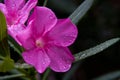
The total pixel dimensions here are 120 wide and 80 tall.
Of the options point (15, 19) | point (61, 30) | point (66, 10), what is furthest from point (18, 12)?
point (66, 10)

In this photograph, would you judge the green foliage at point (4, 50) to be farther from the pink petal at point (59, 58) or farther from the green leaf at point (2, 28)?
the pink petal at point (59, 58)

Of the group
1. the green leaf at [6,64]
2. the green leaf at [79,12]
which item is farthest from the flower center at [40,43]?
the green leaf at [79,12]

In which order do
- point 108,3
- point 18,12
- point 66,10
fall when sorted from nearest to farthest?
point 18,12 → point 66,10 → point 108,3

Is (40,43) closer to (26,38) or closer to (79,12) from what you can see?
(26,38)

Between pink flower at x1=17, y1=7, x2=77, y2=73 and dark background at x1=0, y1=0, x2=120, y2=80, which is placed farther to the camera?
dark background at x1=0, y1=0, x2=120, y2=80

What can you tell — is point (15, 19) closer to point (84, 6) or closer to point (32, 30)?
point (32, 30)

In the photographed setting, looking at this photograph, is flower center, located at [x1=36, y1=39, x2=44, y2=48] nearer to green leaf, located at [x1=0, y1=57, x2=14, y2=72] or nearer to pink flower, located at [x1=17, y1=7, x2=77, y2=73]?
pink flower, located at [x1=17, y1=7, x2=77, y2=73]

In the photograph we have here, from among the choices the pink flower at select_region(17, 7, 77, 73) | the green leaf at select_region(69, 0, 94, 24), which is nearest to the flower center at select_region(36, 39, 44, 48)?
the pink flower at select_region(17, 7, 77, 73)
